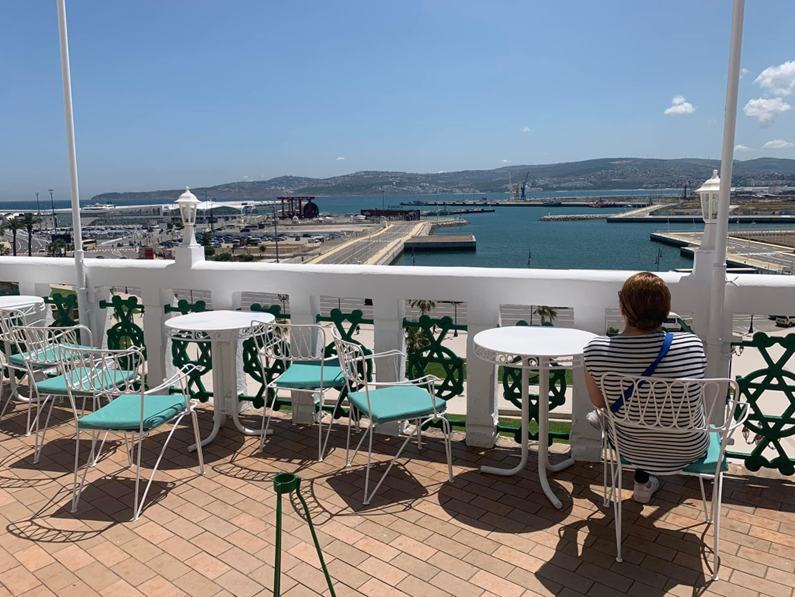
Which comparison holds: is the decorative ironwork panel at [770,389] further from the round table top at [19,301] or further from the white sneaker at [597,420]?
the round table top at [19,301]

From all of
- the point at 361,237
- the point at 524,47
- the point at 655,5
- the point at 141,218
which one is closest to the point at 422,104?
the point at 361,237

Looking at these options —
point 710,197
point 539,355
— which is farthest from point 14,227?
point 710,197

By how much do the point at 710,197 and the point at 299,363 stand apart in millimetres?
2644

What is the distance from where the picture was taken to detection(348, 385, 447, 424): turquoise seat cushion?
297cm

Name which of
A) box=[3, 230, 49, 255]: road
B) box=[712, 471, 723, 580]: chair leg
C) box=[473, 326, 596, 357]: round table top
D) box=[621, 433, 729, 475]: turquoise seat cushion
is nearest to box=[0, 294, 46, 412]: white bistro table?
box=[473, 326, 596, 357]: round table top

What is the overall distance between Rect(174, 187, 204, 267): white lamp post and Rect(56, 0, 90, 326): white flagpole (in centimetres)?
90

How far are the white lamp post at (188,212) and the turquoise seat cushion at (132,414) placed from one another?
1452mm

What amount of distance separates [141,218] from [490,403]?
12565 centimetres

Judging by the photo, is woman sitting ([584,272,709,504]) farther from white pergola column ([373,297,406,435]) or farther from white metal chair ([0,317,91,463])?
white metal chair ([0,317,91,463])

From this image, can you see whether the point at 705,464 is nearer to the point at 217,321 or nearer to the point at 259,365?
the point at 217,321

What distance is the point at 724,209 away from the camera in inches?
123

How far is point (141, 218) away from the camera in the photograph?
4614 inches

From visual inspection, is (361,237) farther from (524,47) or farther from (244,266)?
(244,266)

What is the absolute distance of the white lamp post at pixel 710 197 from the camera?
3279mm
